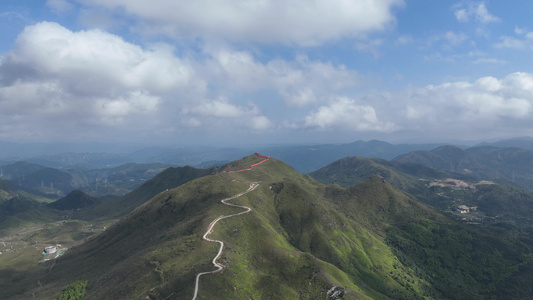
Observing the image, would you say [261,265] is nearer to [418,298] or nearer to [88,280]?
[88,280]

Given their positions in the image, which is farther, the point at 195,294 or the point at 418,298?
the point at 418,298

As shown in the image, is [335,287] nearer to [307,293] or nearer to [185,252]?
[307,293]

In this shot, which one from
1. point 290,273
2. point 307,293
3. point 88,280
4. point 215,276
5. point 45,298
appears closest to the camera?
point 215,276

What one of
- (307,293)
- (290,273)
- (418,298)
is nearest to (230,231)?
(290,273)

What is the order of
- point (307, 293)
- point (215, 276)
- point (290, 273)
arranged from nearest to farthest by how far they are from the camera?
point (215, 276)
point (307, 293)
point (290, 273)

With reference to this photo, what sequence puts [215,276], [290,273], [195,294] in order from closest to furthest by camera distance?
1. [195,294]
2. [215,276]
3. [290,273]

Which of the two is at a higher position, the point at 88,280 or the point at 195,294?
the point at 195,294

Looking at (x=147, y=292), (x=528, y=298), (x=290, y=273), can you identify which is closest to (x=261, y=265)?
(x=290, y=273)

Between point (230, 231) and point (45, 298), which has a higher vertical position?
point (230, 231)

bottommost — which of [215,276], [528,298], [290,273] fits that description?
[528,298]
